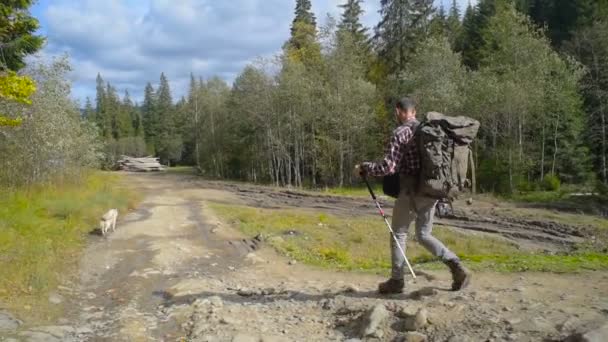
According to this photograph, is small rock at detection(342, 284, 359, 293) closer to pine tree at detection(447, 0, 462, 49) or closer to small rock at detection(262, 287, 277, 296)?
small rock at detection(262, 287, 277, 296)

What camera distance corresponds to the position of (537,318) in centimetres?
437

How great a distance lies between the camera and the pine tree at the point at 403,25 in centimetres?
4053

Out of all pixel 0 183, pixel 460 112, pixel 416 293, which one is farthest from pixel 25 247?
pixel 460 112

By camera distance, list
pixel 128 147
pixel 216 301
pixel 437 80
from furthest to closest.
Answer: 1. pixel 128 147
2. pixel 437 80
3. pixel 216 301

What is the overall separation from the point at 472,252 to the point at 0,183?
1461 centimetres

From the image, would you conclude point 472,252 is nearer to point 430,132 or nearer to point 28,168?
point 430,132

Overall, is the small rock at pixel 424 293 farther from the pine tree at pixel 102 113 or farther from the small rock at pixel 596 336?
the pine tree at pixel 102 113

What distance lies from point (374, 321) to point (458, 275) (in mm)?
1278

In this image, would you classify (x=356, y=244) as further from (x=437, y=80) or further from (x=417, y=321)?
(x=437, y=80)

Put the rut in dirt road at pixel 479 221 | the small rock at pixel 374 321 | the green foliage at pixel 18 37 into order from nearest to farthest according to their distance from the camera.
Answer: the small rock at pixel 374 321, the green foliage at pixel 18 37, the rut in dirt road at pixel 479 221

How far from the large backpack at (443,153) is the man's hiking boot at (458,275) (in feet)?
2.37

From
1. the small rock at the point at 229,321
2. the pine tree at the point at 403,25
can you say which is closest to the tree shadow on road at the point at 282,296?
the small rock at the point at 229,321

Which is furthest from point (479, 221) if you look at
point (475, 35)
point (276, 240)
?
point (475, 35)

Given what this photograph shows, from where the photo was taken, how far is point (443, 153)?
524 centimetres
